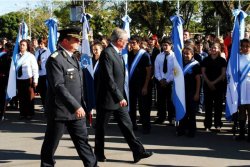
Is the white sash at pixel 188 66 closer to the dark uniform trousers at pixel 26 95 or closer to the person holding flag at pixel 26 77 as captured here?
the person holding flag at pixel 26 77

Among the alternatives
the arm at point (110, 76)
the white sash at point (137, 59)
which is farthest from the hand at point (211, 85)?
the arm at point (110, 76)

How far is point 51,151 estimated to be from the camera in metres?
5.74

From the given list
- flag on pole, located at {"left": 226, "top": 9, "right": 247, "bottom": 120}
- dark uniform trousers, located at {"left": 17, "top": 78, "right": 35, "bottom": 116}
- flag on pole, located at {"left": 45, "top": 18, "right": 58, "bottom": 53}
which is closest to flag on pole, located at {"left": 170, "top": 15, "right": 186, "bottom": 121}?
flag on pole, located at {"left": 226, "top": 9, "right": 247, "bottom": 120}

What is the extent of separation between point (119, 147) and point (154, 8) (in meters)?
32.8

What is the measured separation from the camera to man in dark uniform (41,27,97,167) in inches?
217

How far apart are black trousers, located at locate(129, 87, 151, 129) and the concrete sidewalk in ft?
0.93

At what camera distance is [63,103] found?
558 cm

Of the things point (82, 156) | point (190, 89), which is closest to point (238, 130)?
point (190, 89)

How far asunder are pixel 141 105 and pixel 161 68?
40.9 inches

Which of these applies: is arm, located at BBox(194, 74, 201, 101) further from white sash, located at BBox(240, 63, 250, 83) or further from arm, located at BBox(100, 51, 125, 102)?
arm, located at BBox(100, 51, 125, 102)

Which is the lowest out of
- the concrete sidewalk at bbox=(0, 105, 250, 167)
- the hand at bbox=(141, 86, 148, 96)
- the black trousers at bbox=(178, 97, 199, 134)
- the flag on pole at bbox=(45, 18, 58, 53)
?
the concrete sidewalk at bbox=(0, 105, 250, 167)

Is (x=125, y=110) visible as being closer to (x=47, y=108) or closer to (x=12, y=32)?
(x=47, y=108)

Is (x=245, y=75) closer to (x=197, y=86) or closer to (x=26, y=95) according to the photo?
(x=197, y=86)

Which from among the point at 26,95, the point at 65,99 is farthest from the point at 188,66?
the point at 26,95
